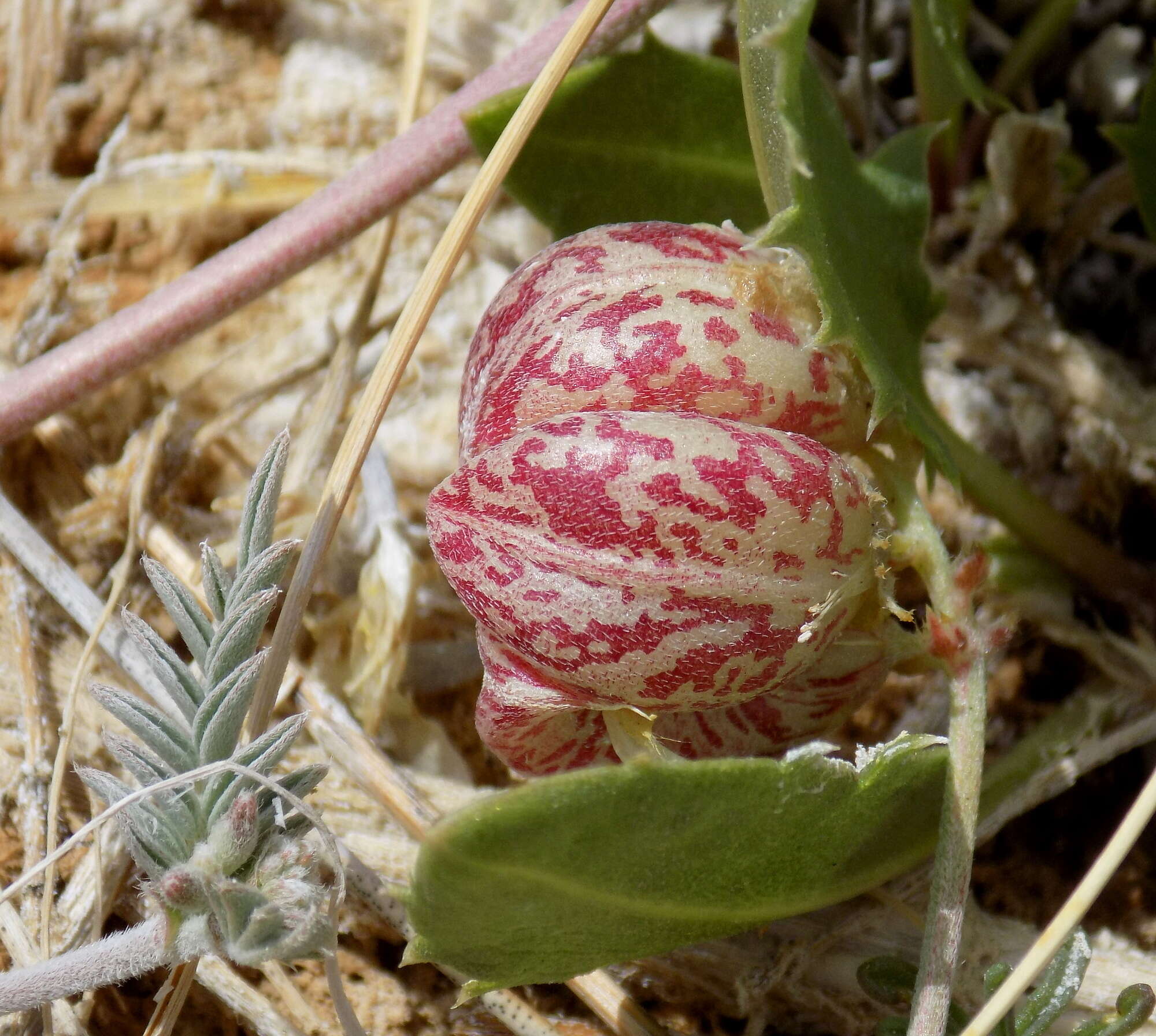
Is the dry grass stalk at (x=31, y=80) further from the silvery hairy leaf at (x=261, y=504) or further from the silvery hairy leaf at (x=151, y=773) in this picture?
the silvery hairy leaf at (x=151, y=773)

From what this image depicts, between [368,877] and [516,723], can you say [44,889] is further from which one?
Answer: [516,723]

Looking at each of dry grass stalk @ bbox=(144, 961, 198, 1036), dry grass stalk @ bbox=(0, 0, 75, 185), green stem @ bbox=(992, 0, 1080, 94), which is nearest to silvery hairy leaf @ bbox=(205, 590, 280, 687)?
dry grass stalk @ bbox=(144, 961, 198, 1036)

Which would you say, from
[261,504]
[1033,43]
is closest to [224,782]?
[261,504]

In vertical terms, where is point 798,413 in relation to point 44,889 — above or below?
above

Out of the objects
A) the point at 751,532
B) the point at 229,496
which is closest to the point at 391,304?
the point at 229,496

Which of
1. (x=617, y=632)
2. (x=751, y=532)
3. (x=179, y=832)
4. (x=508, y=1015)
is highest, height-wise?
(x=751, y=532)

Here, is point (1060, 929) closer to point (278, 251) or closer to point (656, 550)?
point (656, 550)

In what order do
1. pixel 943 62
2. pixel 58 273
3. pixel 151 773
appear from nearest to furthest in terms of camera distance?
pixel 151 773 → pixel 943 62 → pixel 58 273

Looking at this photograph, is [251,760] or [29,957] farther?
[29,957]
